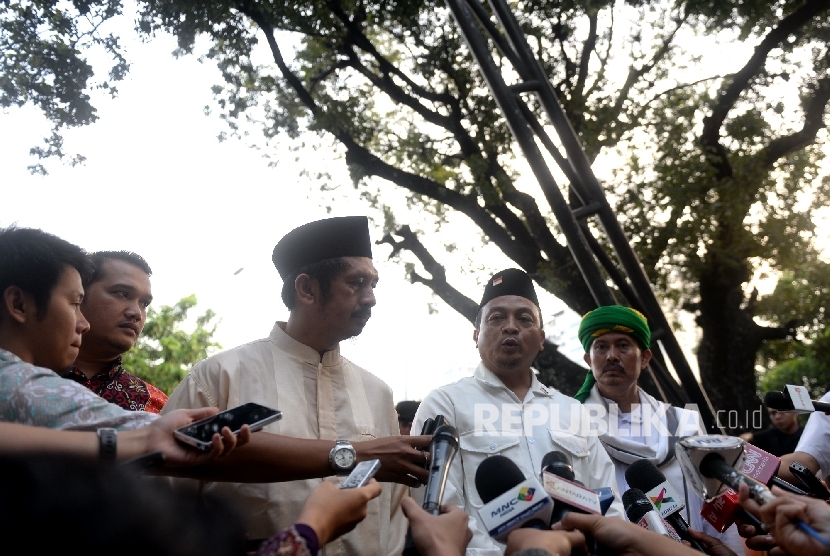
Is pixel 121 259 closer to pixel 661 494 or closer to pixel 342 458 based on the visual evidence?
pixel 342 458

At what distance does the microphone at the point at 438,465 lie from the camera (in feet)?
6.04

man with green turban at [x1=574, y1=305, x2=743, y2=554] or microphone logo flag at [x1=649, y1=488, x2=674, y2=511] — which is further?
man with green turban at [x1=574, y1=305, x2=743, y2=554]

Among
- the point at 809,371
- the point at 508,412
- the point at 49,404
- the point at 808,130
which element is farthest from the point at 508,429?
the point at 809,371

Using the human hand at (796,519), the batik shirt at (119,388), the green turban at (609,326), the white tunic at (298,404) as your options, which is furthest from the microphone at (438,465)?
the green turban at (609,326)

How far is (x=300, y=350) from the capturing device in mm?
2887

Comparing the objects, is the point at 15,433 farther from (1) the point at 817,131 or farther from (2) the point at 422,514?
(1) the point at 817,131

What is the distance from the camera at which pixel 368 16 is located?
871cm

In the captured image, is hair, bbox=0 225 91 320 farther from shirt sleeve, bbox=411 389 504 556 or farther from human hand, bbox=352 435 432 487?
shirt sleeve, bbox=411 389 504 556

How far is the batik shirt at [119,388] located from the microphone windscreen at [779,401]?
2.63 meters

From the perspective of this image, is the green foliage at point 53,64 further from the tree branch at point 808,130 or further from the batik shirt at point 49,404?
the tree branch at point 808,130

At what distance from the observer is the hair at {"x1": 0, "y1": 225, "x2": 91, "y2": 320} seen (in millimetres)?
2016

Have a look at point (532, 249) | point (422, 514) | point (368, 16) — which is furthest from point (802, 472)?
point (368, 16)

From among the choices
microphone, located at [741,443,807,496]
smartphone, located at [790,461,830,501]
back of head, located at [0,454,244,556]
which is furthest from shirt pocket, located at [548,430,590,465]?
back of head, located at [0,454,244,556]

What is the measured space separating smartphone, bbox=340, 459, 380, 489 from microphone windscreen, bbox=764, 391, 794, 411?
173cm
